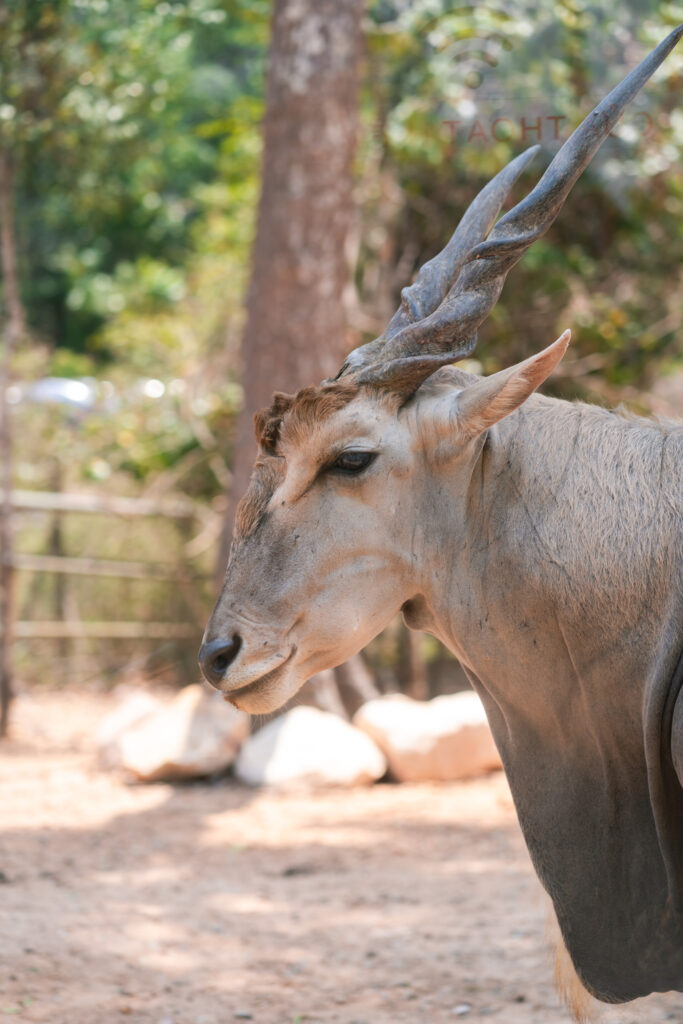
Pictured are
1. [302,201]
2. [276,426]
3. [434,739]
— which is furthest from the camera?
[302,201]

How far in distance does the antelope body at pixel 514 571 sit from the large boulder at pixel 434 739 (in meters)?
5.23

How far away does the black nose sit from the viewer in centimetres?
298

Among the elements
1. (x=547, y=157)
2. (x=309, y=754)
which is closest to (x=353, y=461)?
(x=309, y=754)

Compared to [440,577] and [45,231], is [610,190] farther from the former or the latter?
[45,231]

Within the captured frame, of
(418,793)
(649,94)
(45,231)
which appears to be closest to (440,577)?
(418,793)

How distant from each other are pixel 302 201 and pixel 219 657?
6.29 meters

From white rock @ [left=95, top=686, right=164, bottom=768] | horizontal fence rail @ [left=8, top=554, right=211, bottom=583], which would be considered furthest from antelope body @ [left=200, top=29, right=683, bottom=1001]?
horizontal fence rail @ [left=8, top=554, right=211, bottom=583]

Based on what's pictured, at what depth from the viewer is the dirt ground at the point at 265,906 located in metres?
4.41

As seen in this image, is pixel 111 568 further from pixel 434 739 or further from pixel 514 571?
pixel 514 571

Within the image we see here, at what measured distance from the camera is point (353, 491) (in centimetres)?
307

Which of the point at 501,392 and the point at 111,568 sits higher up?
the point at 501,392

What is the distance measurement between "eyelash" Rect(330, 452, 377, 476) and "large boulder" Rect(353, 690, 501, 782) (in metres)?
5.53

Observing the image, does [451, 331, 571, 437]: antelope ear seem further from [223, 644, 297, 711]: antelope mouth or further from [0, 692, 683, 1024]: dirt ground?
[0, 692, 683, 1024]: dirt ground

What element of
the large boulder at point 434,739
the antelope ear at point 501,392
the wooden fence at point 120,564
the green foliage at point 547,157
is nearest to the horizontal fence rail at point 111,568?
the wooden fence at point 120,564
